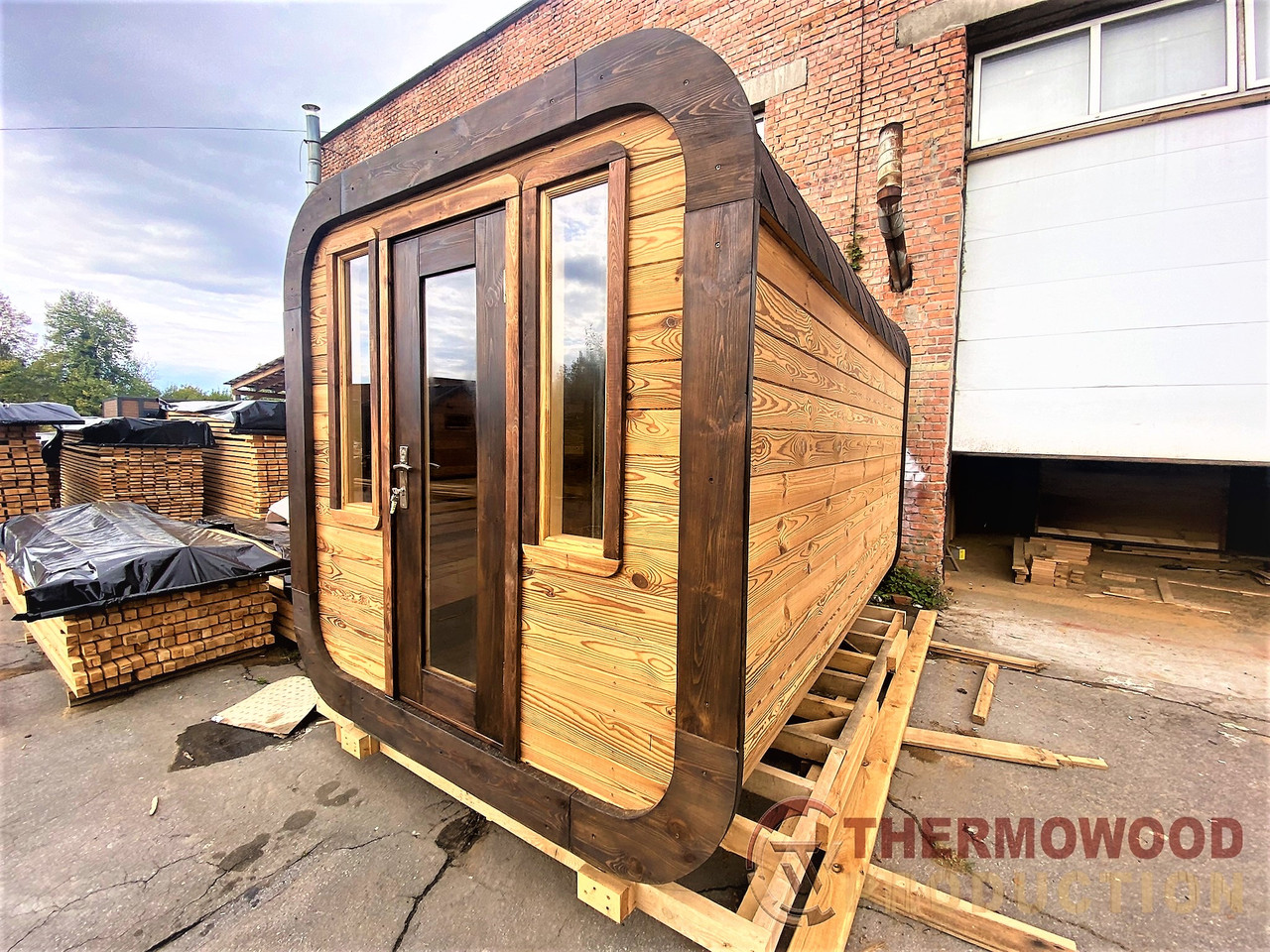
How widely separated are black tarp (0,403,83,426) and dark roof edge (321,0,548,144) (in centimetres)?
744

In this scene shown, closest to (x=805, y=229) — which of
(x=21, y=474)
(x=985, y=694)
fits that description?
(x=985, y=694)

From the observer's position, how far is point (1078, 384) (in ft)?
16.7

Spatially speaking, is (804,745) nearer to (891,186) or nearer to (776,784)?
(776,784)

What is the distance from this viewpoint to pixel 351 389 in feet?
8.14

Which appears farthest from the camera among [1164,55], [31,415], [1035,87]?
[31,415]

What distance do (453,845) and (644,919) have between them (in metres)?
0.89

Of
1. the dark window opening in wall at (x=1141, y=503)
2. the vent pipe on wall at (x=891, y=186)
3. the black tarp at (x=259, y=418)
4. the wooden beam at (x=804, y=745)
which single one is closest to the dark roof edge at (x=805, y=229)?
the vent pipe on wall at (x=891, y=186)

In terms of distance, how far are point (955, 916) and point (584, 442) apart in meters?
2.17

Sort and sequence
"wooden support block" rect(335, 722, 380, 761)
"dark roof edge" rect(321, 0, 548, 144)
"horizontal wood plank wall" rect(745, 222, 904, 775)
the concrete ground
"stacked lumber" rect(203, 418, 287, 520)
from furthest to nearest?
"dark roof edge" rect(321, 0, 548, 144) < "stacked lumber" rect(203, 418, 287, 520) < "wooden support block" rect(335, 722, 380, 761) < the concrete ground < "horizontal wood plank wall" rect(745, 222, 904, 775)

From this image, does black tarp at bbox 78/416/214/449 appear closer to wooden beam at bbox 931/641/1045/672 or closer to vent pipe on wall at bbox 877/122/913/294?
vent pipe on wall at bbox 877/122/913/294

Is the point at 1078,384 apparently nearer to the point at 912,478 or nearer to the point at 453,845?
the point at 912,478

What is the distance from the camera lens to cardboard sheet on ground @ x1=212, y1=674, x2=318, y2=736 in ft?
9.98

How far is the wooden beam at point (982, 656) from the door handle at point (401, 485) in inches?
170

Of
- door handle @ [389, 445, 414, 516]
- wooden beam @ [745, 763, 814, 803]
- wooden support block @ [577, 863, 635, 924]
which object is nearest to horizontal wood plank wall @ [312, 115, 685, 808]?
wooden support block @ [577, 863, 635, 924]
